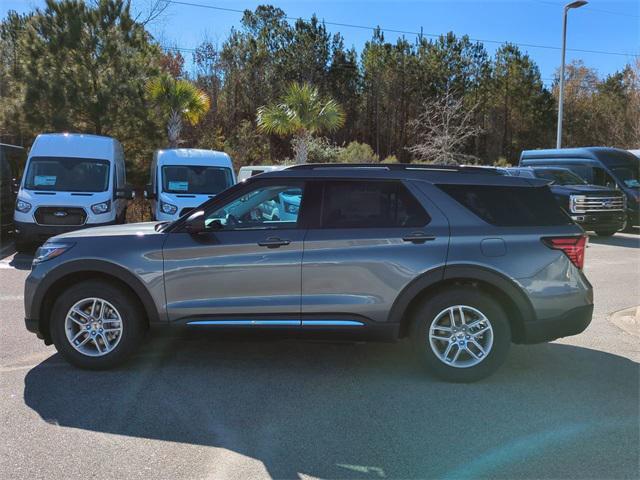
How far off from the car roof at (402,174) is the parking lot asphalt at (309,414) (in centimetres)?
143

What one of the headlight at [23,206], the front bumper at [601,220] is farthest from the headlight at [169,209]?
the front bumper at [601,220]

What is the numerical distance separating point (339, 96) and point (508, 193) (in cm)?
3405

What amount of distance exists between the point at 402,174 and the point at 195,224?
1.78m

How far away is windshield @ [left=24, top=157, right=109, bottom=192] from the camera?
11.9 meters

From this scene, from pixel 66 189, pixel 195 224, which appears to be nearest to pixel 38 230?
pixel 66 189

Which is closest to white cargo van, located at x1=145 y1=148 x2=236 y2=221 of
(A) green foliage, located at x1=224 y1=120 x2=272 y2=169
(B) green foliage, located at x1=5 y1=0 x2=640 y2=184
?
(B) green foliage, located at x1=5 y1=0 x2=640 y2=184

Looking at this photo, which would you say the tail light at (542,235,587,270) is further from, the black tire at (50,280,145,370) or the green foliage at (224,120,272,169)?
the green foliage at (224,120,272,169)

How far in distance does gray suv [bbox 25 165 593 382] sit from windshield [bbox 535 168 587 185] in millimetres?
13713

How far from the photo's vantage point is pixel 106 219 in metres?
11.9

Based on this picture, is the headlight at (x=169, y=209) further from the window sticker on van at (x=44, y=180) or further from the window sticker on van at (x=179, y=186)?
the window sticker on van at (x=44, y=180)

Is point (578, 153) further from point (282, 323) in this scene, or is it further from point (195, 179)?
point (282, 323)

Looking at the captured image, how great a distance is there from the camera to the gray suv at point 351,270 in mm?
4645

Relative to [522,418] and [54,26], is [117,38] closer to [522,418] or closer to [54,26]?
[54,26]

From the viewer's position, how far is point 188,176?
43.6 ft
